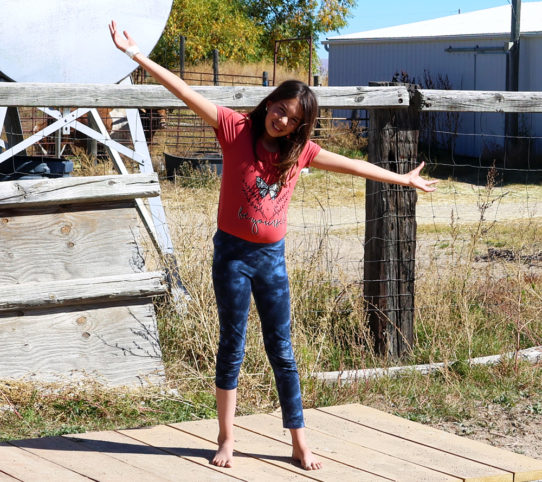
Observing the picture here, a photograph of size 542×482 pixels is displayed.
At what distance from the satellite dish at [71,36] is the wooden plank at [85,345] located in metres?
1.71

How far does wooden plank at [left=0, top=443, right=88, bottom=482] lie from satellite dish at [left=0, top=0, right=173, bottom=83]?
108 inches

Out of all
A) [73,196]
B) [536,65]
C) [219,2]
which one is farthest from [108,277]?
[219,2]

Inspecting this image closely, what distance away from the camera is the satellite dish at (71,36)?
18.1ft

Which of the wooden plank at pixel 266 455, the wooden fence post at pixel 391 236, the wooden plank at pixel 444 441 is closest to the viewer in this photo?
the wooden plank at pixel 266 455

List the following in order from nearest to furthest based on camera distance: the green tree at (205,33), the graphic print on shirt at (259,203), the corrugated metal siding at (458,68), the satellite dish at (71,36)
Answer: the graphic print on shirt at (259,203) < the satellite dish at (71,36) < the corrugated metal siding at (458,68) < the green tree at (205,33)

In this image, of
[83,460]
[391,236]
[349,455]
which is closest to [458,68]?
[391,236]

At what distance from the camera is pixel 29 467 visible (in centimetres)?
347

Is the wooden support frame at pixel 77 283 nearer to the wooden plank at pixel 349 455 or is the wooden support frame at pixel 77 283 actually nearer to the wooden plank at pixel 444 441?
the wooden plank at pixel 349 455

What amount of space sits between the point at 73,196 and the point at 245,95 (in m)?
1.13

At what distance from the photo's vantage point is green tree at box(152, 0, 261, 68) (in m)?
34.9

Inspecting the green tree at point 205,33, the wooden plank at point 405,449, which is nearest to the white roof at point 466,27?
the green tree at point 205,33

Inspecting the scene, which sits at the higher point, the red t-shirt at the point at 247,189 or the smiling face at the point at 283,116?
the smiling face at the point at 283,116

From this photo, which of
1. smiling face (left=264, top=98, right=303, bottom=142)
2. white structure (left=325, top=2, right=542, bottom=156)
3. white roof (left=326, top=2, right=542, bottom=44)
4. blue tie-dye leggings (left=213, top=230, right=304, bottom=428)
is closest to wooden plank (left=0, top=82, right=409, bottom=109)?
smiling face (left=264, top=98, right=303, bottom=142)

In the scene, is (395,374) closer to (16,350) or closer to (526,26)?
(16,350)
